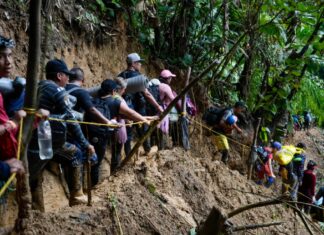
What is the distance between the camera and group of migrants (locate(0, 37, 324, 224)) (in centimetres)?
391

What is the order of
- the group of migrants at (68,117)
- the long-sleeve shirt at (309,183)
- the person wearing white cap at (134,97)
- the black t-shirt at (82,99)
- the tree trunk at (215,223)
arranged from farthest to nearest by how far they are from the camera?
the long-sleeve shirt at (309,183), the person wearing white cap at (134,97), the black t-shirt at (82,99), the tree trunk at (215,223), the group of migrants at (68,117)

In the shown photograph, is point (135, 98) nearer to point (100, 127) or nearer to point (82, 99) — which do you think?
point (100, 127)

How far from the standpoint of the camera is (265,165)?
1010cm

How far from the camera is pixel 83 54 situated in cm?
855

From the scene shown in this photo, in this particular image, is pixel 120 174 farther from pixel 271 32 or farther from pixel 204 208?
pixel 271 32

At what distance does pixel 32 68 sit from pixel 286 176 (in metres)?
8.76

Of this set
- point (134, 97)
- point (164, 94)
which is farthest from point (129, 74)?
point (164, 94)

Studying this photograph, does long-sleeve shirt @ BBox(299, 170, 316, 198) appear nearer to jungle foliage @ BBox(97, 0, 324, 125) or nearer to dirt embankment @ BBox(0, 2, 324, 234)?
jungle foliage @ BBox(97, 0, 324, 125)

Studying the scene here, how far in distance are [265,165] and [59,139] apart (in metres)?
6.71

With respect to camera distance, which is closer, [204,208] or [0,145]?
[0,145]

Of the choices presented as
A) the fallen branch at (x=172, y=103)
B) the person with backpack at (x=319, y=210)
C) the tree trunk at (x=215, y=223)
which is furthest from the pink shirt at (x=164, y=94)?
the person with backpack at (x=319, y=210)

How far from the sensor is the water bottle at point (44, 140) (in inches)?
163

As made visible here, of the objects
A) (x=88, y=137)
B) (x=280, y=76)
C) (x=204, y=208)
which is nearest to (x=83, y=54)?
(x=88, y=137)

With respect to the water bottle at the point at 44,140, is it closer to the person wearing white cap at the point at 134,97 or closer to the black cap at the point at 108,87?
the black cap at the point at 108,87
